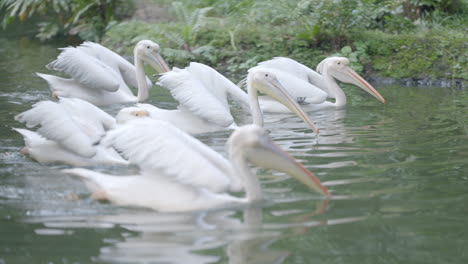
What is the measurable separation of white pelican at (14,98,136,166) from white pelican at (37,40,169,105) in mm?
1740

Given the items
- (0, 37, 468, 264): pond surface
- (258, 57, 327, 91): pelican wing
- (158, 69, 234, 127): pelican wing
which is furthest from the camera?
(258, 57, 327, 91): pelican wing

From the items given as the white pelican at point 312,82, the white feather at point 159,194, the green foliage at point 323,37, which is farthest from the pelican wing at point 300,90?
the white feather at point 159,194

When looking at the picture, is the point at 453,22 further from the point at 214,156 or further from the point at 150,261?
the point at 150,261

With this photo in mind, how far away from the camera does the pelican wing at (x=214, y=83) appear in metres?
5.80

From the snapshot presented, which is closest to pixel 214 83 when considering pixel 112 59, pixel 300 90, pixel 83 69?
pixel 300 90

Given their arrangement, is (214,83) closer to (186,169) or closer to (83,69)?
(83,69)

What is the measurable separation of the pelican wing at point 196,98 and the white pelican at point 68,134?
0.77m

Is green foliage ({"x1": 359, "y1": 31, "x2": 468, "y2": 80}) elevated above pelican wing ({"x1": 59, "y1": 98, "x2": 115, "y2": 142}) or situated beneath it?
situated beneath

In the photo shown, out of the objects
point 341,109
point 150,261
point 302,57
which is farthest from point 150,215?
point 302,57

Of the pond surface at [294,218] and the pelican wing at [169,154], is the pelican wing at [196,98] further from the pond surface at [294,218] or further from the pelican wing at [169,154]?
the pelican wing at [169,154]

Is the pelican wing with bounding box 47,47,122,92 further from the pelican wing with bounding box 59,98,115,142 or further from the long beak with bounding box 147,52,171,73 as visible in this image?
the pelican wing with bounding box 59,98,115,142

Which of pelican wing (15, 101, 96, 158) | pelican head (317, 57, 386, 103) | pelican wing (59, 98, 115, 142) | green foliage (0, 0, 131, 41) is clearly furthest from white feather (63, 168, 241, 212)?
green foliage (0, 0, 131, 41)

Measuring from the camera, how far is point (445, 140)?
5.36 metres

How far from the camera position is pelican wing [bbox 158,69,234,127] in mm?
5473
